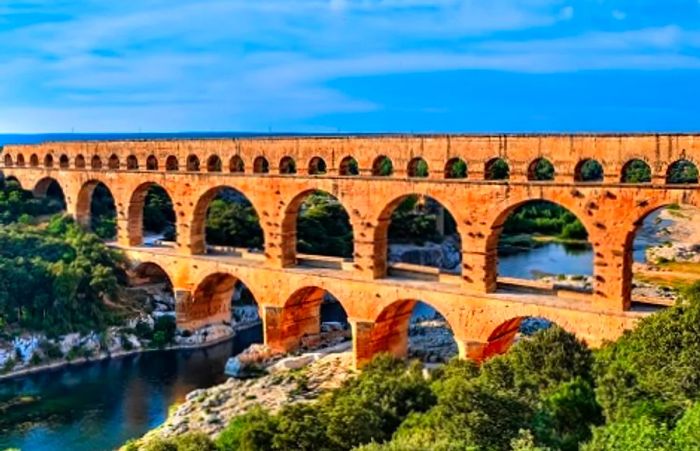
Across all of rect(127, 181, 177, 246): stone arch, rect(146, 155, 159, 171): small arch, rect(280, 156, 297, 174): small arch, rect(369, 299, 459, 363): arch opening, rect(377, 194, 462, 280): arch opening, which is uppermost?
rect(146, 155, 159, 171): small arch

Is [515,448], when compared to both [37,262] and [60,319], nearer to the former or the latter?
[60,319]

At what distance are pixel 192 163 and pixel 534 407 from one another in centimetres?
1925

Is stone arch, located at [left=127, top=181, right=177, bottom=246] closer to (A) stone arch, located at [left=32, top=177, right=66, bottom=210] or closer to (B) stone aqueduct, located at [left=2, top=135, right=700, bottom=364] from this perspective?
(B) stone aqueduct, located at [left=2, top=135, right=700, bottom=364]

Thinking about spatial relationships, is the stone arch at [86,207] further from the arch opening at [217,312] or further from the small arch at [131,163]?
the arch opening at [217,312]

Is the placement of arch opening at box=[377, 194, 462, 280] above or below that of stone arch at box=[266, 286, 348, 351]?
above

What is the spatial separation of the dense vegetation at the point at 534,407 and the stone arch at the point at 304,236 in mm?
9102

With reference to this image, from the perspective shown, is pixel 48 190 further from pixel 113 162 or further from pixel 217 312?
pixel 217 312

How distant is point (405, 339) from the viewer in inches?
1049

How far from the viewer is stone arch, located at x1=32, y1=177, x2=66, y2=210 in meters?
39.9

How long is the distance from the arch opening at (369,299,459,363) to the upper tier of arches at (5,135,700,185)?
14.0 feet

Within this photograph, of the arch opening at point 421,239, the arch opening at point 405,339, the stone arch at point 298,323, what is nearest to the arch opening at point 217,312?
the stone arch at point 298,323

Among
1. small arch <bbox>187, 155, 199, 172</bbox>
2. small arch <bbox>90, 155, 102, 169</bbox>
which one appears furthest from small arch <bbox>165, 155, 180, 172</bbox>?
small arch <bbox>90, 155, 102, 169</bbox>

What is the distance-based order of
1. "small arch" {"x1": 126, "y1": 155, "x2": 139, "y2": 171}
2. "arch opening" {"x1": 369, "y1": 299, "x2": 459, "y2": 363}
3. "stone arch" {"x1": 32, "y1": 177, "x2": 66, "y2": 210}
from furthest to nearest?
"stone arch" {"x1": 32, "y1": 177, "x2": 66, "y2": 210} < "small arch" {"x1": 126, "y1": 155, "x2": 139, "y2": 171} < "arch opening" {"x1": 369, "y1": 299, "x2": 459, "y2": 363}

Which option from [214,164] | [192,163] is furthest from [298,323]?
[192,163]
